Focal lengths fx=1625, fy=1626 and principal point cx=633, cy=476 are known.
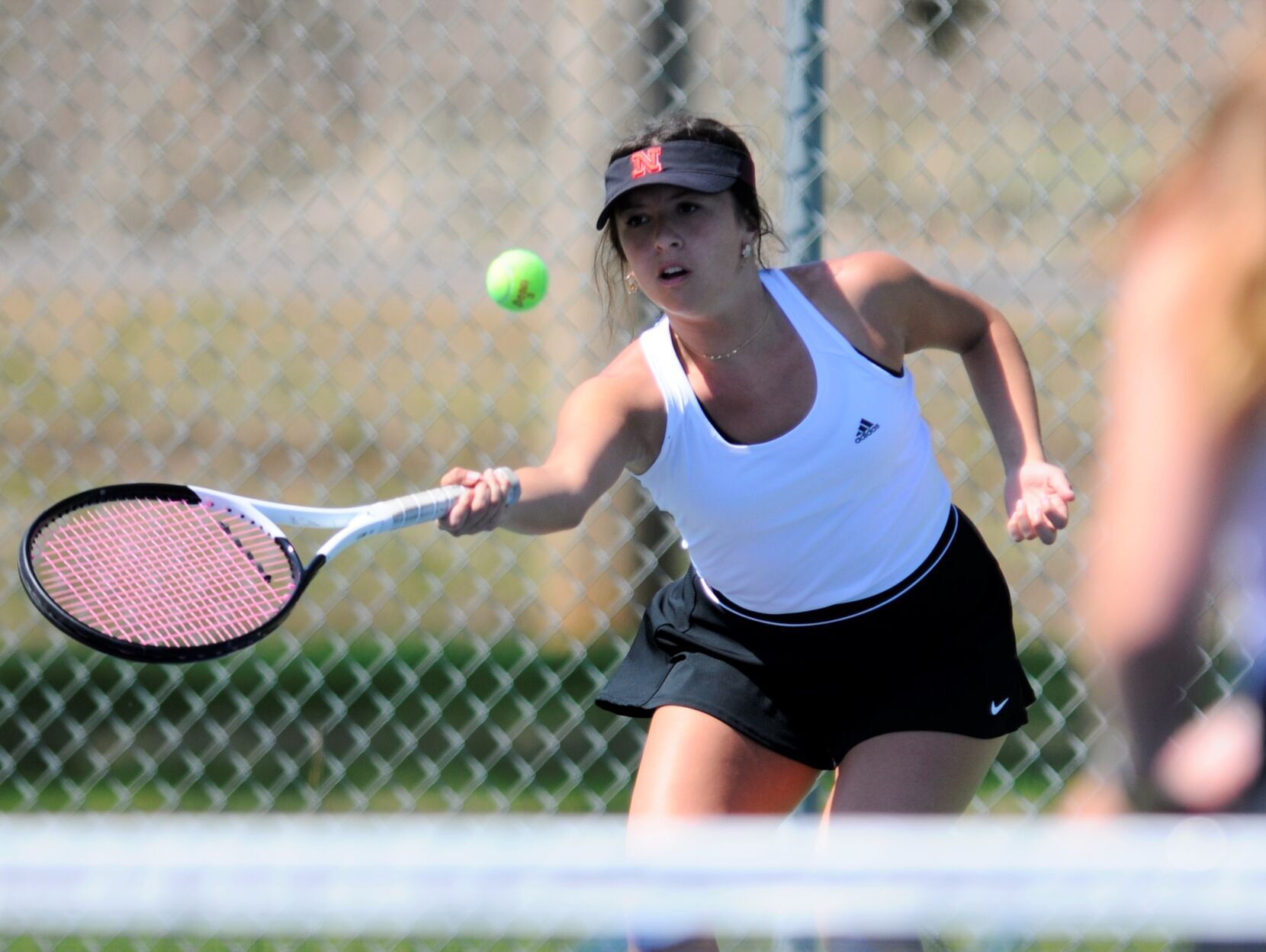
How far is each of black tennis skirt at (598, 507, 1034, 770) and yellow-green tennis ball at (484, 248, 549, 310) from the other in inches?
38.2

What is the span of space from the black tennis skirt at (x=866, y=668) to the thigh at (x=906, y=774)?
19 mm

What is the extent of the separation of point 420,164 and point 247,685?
5.84 m

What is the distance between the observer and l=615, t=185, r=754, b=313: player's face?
104 inches

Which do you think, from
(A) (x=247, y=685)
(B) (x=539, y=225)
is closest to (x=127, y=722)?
(A) (x=247, y=685)

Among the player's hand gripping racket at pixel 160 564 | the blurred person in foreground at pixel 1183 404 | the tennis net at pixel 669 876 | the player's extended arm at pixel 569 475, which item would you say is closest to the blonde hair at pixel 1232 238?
the blurred person in foreground at pixel 1183 404

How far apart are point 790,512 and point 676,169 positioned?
59cm

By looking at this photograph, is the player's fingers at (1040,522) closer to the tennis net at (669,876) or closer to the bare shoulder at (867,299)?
the bare shoulder at (867,299)

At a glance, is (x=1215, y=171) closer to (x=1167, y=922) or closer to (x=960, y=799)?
(x=1167, y=922)

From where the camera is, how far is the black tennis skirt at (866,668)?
2.65 m

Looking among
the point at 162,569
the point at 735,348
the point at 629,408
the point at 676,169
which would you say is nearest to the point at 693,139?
the point at 676,169

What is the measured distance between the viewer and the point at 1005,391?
284 cm

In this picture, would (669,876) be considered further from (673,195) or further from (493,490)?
(673,195)

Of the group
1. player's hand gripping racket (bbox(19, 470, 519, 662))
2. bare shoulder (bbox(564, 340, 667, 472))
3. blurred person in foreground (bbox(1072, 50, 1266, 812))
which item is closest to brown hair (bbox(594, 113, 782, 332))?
bare shoulder (bbox(564, 340, 667, 472))

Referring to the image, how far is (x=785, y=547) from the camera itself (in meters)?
2.68
